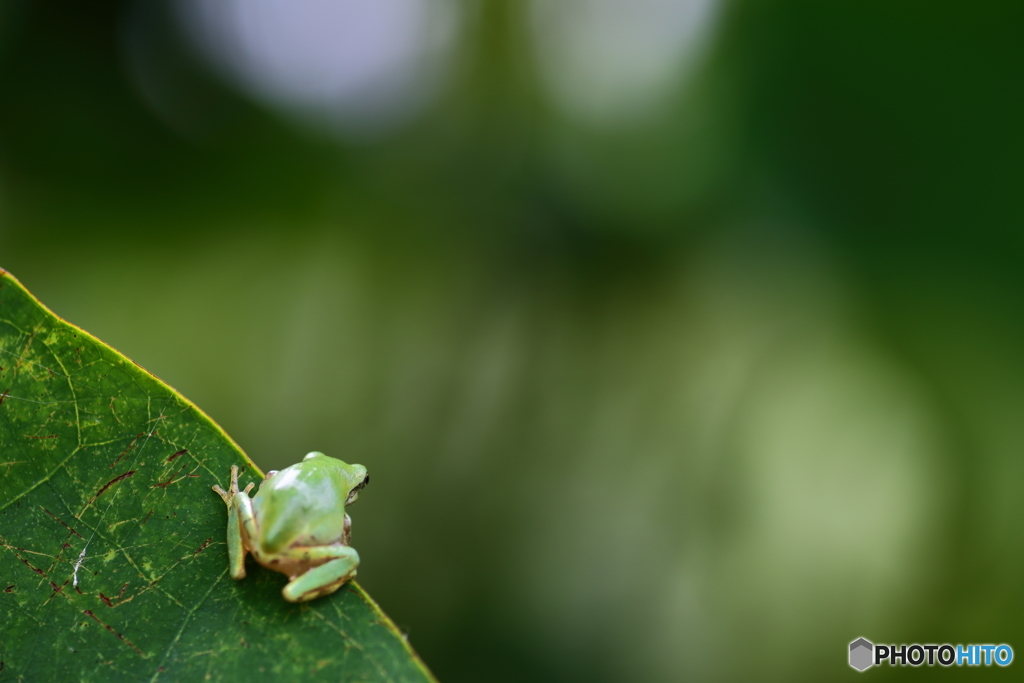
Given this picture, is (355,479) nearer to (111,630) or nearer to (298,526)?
(298,526)

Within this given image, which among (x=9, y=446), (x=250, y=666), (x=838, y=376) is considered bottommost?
(x=250, y=666)

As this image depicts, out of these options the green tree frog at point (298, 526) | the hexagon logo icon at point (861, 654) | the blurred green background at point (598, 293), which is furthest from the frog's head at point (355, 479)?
the hexagon logo icon at point (861, 654)

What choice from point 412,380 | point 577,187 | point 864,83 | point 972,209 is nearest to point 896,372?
point 972,209

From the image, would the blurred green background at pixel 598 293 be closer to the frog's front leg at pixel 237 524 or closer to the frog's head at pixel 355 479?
the frog's head at pixel 355 479

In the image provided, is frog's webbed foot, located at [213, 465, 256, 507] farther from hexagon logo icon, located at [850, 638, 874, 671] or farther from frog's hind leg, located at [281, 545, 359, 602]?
hexagon logo icon, located at [850, 638, 874, 671]

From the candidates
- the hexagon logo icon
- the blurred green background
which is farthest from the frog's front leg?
the hexagon logo icon

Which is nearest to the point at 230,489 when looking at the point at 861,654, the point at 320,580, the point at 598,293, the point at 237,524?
the point at 237,524

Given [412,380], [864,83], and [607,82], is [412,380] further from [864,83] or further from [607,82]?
[864,83]
